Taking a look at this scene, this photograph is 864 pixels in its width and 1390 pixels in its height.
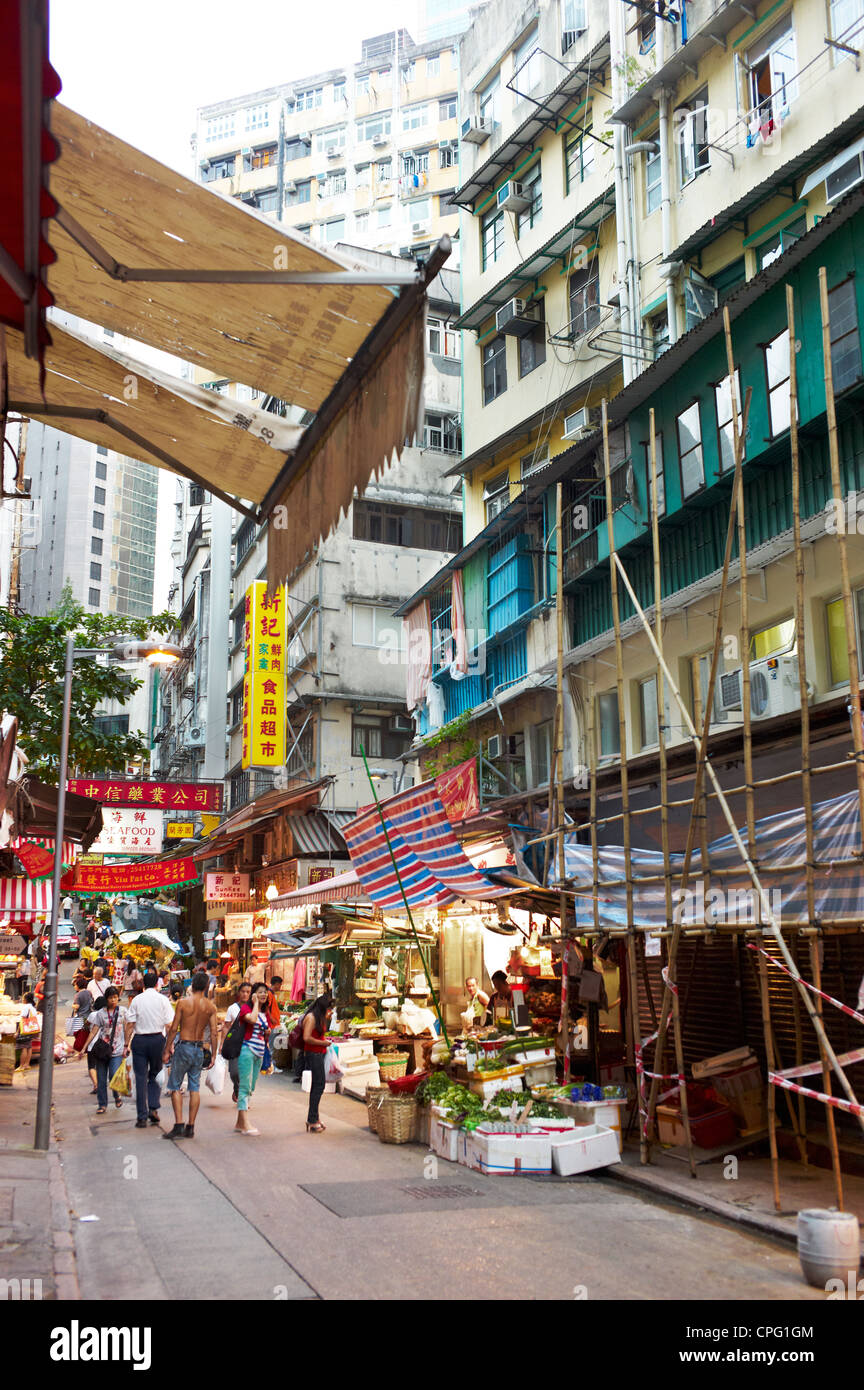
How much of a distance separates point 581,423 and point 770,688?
9.20m

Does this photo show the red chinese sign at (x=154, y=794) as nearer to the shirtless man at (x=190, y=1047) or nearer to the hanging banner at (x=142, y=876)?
the hanging banner at (x=142, y=876)

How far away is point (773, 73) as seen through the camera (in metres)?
16.8

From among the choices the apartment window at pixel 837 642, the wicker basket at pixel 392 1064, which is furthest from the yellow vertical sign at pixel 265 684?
the apartment window at pixel 837 642

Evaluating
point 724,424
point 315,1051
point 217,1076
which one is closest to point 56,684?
point 217,1076

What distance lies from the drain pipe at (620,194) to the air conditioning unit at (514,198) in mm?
4017

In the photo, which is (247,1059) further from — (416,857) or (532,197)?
(532,197)

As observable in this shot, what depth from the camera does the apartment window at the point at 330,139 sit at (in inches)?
2318

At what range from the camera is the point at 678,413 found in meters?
16.2

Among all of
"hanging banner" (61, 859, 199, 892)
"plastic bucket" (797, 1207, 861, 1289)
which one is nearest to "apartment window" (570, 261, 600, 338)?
"hanging banner" (61, 859, 199, 892)

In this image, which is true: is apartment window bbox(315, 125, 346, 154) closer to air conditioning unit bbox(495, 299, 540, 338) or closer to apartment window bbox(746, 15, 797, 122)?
air conditioning unit bbox(495, 299, 540, 338)

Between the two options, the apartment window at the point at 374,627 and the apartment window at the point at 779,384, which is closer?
the apartment window at the point at 779,384
